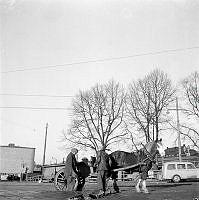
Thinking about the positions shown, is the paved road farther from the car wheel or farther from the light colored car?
the light colored car

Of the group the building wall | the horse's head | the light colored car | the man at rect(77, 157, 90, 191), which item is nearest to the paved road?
the man at rect(77, 157, 90, 191)

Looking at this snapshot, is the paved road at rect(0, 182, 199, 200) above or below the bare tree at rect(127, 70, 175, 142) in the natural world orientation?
below

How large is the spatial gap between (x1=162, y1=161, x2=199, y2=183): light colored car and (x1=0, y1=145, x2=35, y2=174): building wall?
38.1 metres

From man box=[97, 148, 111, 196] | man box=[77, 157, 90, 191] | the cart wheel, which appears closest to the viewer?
man box=[97, 148, 111, 196]

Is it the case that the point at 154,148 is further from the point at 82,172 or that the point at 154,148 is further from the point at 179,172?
the point at 179,172

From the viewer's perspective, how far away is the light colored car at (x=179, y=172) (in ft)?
91.7

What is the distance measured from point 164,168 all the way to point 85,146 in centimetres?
1575

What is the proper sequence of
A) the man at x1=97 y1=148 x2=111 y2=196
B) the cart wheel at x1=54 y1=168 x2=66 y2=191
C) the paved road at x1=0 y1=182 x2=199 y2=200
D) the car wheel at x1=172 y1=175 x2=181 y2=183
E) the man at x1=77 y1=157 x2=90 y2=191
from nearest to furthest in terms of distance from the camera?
the paved road at x1=0 y1=182 x2=199 y2=200, the man at x1=97 y1=148 x2=111 y2=196, the man at x1=77 y1=157 x2=90 y2=191, the cart wheel at x1=54 y1=168 x2=66 y2=191, the car wheel at x1=172 y1=175 x2=181 y2=183

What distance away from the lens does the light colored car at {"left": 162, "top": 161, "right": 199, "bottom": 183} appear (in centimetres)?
2795

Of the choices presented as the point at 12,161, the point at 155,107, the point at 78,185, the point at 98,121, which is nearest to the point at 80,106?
the point at 98,121

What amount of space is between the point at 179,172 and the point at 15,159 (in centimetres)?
4166

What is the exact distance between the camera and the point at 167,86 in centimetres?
Result: 3781

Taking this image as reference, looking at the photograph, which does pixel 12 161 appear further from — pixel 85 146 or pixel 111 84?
pixel 111 84

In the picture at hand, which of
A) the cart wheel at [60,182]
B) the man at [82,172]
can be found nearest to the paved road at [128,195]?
the cart wheel at [60,182]
